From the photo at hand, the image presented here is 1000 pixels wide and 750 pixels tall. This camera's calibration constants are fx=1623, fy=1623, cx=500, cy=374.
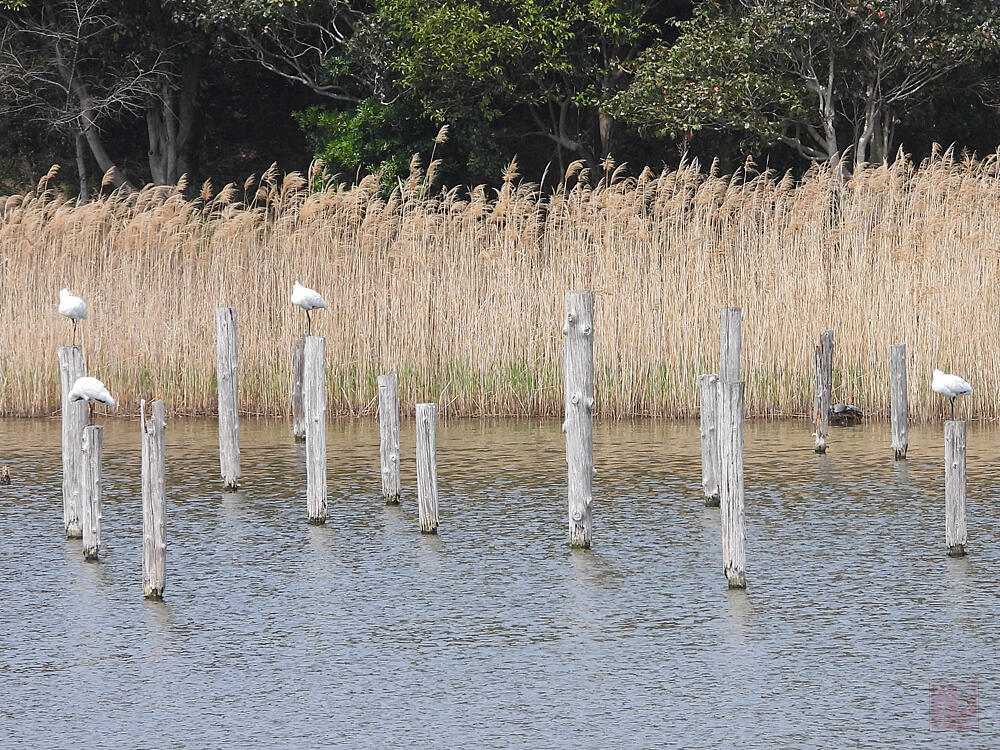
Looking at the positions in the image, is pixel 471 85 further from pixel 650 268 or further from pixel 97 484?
pixel 97 484

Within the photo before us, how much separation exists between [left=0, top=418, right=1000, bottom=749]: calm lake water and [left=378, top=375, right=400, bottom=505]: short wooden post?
0.13 meters

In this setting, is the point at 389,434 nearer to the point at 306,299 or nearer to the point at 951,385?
the point at 306,299

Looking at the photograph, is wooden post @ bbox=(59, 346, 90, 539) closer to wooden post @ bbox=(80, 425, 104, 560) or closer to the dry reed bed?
wooden post @ bbox=(80, 425, 104, 560)

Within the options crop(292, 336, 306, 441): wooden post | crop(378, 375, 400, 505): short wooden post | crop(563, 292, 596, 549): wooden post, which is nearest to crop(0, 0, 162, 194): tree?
crop(292, 336, 306, 441): wooden post

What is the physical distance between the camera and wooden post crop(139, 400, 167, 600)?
6.95m

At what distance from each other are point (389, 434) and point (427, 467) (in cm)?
77

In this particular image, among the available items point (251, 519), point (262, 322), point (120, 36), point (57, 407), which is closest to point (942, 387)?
point (251, 519)

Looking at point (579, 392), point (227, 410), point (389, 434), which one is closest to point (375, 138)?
point (227, 410)

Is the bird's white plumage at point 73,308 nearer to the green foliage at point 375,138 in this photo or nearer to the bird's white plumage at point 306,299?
the bird's white plumage at point 306,299

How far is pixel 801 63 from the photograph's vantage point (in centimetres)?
2262

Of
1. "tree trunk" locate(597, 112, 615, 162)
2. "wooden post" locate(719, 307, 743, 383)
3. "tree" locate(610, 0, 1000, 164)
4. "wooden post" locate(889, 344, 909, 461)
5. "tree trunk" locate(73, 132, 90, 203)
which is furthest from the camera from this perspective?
"tree trunk" locate(73, 132, 90, 203)

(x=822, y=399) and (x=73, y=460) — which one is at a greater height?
(x=822, y=399)

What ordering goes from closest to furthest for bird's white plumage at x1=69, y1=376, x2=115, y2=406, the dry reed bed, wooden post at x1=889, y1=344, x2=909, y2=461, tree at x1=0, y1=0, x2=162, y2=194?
1. bird's white plumage at x1=69, y1=376, x2=115, y2=406
2. wooden post at x1=889, y1=344, x2=909, y2=461
3. the dry reed bed
4. tree at x1=0, y1=0, x2=162, y2=194

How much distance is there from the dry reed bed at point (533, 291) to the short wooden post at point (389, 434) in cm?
375
